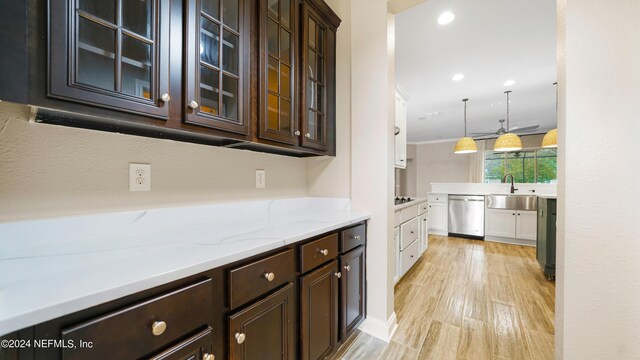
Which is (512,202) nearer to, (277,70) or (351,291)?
(351,291)

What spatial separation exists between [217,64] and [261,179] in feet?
2.61

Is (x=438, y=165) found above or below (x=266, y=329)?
above

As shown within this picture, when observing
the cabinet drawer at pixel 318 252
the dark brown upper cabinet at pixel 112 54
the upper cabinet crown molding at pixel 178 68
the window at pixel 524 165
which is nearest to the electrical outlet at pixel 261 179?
the upper cabinet crown molding at pixel 178 68

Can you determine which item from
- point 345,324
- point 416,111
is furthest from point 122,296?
point 416,111

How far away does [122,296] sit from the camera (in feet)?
1.86

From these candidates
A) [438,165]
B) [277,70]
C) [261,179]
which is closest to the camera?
[277,70]

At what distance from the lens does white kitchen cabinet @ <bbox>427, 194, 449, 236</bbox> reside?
195 inches

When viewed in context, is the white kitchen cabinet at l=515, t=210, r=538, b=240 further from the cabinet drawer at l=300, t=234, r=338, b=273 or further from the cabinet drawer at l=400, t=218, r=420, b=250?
the cabinet drawer at l=300, t=234, r=338, b=273

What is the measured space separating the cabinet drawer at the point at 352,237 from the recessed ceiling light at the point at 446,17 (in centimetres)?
200

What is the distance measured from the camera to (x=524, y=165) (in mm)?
6762

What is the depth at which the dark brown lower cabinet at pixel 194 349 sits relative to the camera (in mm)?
656

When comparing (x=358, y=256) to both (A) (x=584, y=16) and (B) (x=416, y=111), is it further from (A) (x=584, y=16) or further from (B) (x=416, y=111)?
(B) (x=416, y=111)

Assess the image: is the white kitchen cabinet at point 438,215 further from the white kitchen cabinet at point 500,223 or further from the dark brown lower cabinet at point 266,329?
the dark brown lower cabinet at point 266,329

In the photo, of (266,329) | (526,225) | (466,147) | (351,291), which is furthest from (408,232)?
(526,225)
